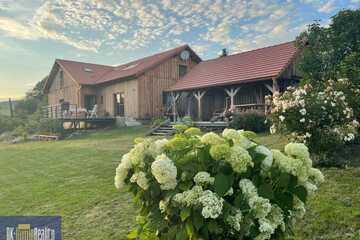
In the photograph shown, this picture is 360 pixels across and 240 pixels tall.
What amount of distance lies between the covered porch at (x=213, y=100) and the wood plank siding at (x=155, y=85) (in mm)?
743

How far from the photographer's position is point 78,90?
→ 79.9ft

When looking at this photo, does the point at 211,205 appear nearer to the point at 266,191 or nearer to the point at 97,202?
the point at 266,191

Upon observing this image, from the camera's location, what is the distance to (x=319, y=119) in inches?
226

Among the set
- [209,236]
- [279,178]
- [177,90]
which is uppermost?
[177,90]

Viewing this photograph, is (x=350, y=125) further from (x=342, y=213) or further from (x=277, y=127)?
(x=342, y=213)

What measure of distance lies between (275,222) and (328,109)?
472cm

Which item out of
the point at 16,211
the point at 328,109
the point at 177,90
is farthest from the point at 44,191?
the point at 177,90

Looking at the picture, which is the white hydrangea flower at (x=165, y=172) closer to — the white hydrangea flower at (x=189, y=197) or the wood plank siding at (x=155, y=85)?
the white hydrangea flower at (x=189, y=197)

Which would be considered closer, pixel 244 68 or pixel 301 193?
pixel 301 193

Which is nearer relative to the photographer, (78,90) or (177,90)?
(177,90)

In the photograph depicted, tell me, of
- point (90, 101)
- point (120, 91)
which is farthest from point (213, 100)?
point (90, 101)

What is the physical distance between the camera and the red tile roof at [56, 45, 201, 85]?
70.7 ft

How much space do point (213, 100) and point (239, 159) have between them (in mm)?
18428

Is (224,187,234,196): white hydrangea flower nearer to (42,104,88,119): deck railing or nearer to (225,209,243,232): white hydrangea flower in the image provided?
(225,209,243,232): white hydrangea flower
